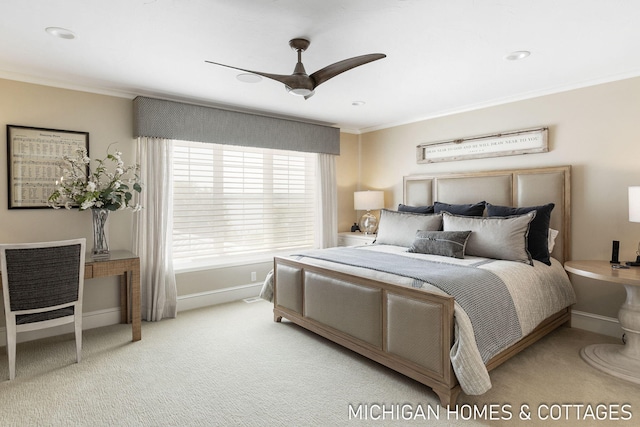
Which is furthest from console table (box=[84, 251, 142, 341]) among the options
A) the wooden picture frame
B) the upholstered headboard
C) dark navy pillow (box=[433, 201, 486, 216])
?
the upholstered headboard

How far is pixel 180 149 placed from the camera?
161 inches

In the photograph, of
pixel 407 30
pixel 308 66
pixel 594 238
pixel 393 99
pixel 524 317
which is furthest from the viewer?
pixel 393 99

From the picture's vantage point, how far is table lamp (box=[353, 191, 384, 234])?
508 cm

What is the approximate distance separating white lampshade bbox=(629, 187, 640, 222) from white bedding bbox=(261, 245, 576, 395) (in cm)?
73

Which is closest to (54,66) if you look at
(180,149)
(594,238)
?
(180,149)

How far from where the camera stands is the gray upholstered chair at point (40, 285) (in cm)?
249

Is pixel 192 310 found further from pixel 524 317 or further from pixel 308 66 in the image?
pixel 524 317

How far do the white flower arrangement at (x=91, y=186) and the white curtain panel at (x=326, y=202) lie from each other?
244 centimetres

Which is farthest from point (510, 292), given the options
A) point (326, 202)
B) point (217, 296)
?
point (217, 296)

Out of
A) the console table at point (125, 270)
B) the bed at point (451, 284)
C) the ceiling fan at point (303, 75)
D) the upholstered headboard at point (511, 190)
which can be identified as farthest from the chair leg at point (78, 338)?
the upholstered headboard at point (511, 190)

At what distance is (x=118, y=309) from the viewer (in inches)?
144

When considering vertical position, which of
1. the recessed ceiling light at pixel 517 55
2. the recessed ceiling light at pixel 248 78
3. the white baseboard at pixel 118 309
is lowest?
the white baseboard at pixel 118 309

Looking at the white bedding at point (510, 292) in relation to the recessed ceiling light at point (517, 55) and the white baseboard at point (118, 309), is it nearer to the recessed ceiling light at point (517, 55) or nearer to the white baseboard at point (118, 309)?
the white baseboard at point (118, 309)

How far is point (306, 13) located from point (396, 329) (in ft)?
6.90
